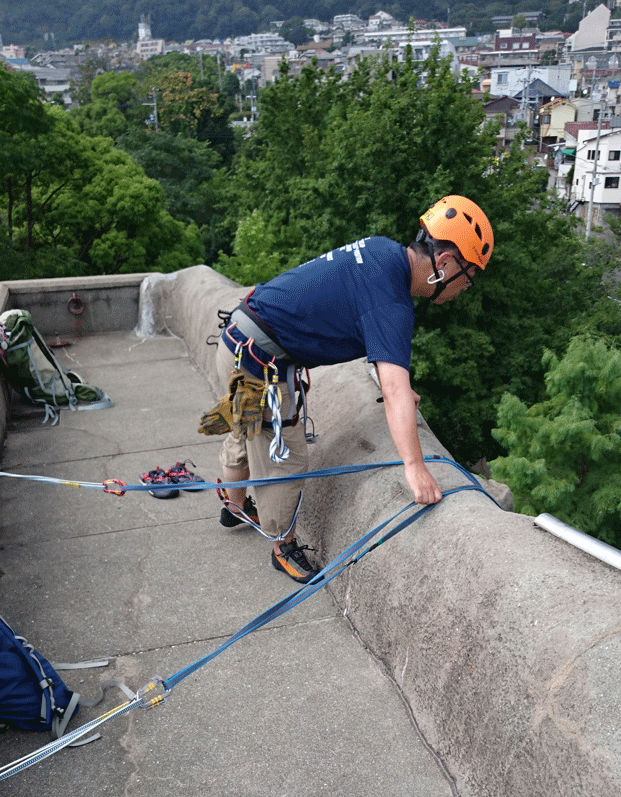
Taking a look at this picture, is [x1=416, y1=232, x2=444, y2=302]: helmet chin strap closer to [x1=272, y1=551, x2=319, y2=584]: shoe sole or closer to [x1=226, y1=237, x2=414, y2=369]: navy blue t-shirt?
[x1=226, y1=237, x2=414, y2=369]: navy blue t-shirt

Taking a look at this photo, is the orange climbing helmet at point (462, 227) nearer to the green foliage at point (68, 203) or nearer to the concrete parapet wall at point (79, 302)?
the concrete parapet wall at point (79, 302)

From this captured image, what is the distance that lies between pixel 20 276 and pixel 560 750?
22421mm

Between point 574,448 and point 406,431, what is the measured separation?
8.24 metres

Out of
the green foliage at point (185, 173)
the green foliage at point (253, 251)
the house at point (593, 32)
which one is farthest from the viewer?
the house at point (593, 32)

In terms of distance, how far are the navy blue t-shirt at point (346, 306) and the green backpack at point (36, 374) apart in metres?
2.90

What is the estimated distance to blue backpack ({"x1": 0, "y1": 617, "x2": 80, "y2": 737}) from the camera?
2561 mm

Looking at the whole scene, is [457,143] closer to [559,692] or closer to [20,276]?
[20,276]

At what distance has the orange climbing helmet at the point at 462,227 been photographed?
Answer: 9.62 feet

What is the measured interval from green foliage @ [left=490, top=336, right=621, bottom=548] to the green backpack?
5.65m

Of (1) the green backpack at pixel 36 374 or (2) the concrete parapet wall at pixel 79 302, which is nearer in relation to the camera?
(1) the green backpack at pixel 36 374

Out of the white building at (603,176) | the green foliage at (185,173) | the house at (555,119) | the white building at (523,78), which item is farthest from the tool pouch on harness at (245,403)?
the white building at (523,78)

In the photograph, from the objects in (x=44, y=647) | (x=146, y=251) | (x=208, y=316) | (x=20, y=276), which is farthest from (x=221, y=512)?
(x=146, y=251)

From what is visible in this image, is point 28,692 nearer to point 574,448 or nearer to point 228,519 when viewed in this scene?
point 228,519

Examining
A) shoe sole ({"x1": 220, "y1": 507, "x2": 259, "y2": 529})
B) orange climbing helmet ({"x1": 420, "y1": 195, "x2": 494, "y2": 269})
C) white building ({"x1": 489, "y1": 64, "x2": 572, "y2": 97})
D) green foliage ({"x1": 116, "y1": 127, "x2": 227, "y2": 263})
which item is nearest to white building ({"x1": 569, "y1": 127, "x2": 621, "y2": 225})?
green foliage ({"x1": 116, "y1": 127, "x2": 227, "y2": 263})
